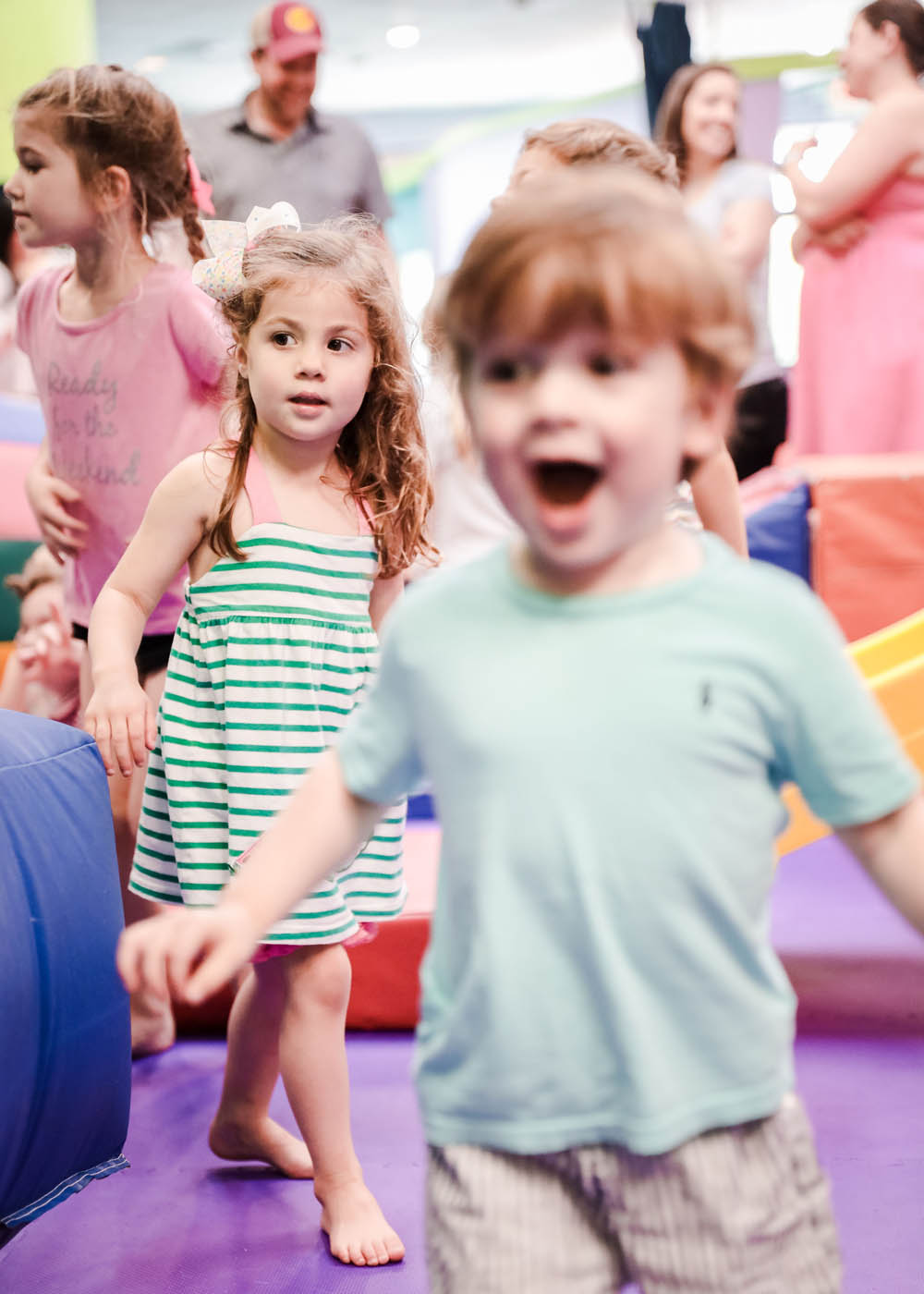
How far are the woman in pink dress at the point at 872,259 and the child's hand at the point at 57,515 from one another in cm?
185

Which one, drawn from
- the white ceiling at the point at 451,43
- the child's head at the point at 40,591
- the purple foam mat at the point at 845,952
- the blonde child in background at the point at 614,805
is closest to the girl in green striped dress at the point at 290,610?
the blonde child in background at the point at 614,805

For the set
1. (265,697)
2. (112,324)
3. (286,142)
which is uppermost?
(286,142)

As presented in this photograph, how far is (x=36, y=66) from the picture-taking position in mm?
5035

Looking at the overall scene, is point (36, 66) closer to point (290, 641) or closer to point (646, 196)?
point (290, 641)

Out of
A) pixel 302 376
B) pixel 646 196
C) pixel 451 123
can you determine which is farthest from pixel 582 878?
pixel 451 123

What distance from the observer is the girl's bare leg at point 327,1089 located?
61.5 inches

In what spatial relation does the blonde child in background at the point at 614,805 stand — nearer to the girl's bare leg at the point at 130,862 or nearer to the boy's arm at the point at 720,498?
the boy's arm at the point at 720,498

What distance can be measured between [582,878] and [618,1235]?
24 centimetres

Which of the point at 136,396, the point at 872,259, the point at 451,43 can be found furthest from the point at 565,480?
the point at 451,43

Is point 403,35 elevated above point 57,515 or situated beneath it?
elevated above

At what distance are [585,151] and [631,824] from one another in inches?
46.3

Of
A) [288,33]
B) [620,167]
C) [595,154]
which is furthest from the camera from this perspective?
[288,33]

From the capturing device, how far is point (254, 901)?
3.01 feet

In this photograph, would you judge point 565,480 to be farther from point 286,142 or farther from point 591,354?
point 286,142
